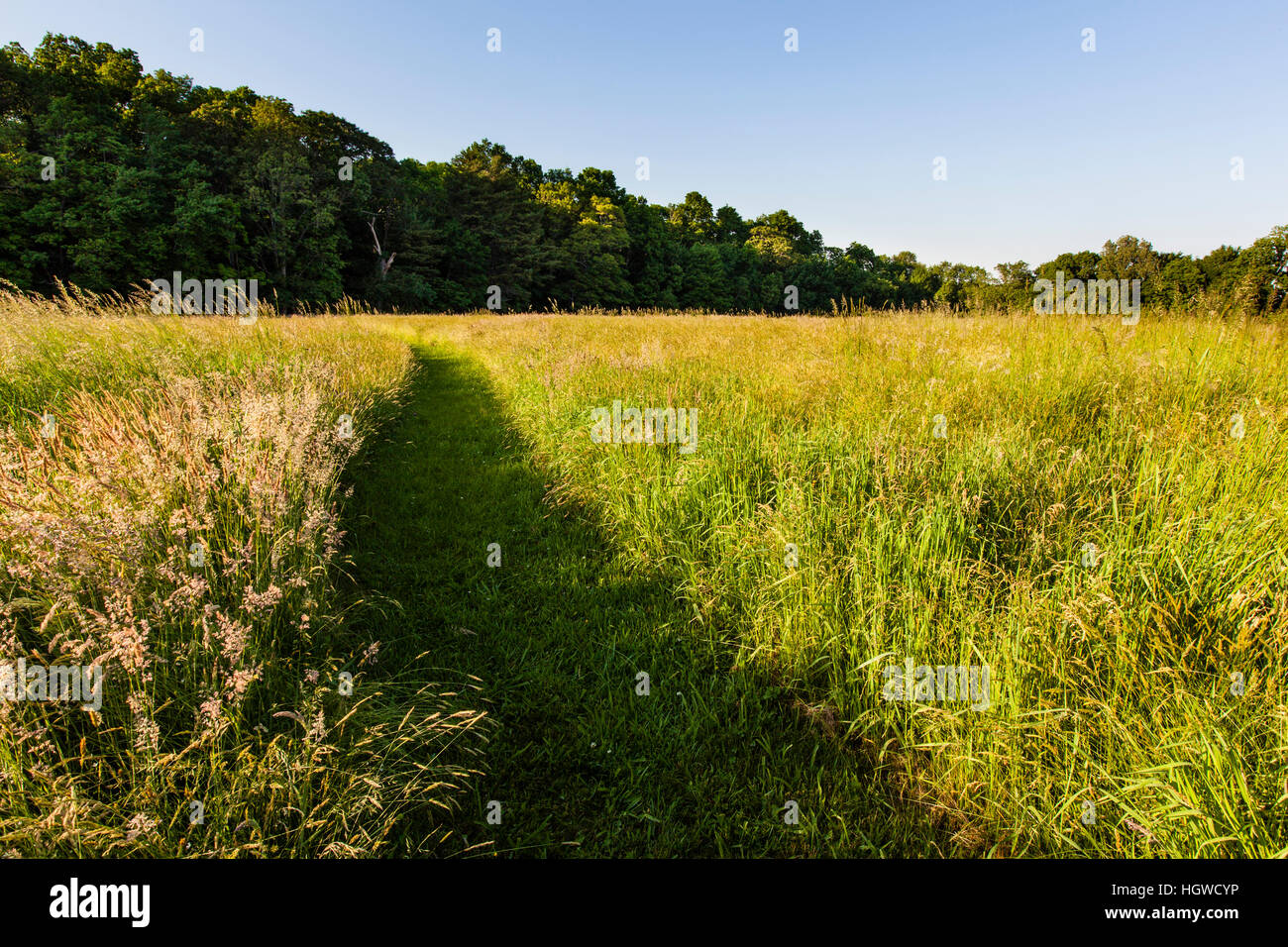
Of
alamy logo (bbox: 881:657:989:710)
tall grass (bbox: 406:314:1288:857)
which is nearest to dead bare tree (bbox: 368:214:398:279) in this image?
tall grass (bbox: 406:314:1288:857)

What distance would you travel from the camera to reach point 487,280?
4788 centimetres

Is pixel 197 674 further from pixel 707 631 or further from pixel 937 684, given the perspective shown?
pixel 937 684

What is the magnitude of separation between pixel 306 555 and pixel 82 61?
179ft

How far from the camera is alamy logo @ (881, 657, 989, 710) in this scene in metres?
2.14

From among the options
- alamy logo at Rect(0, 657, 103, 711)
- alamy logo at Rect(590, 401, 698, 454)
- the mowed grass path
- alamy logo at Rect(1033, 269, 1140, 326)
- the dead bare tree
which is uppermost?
the dead bare tree

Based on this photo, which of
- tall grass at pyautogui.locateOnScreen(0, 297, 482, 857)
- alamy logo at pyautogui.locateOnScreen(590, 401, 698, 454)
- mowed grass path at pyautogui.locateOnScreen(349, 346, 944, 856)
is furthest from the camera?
alamy logo at pyautogui.locateOnScreen(590, 401, 698, 454)

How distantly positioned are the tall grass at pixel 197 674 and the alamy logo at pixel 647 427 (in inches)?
103

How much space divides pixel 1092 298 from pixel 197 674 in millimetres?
9609

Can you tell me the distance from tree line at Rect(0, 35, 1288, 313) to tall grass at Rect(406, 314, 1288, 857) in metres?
2.99
